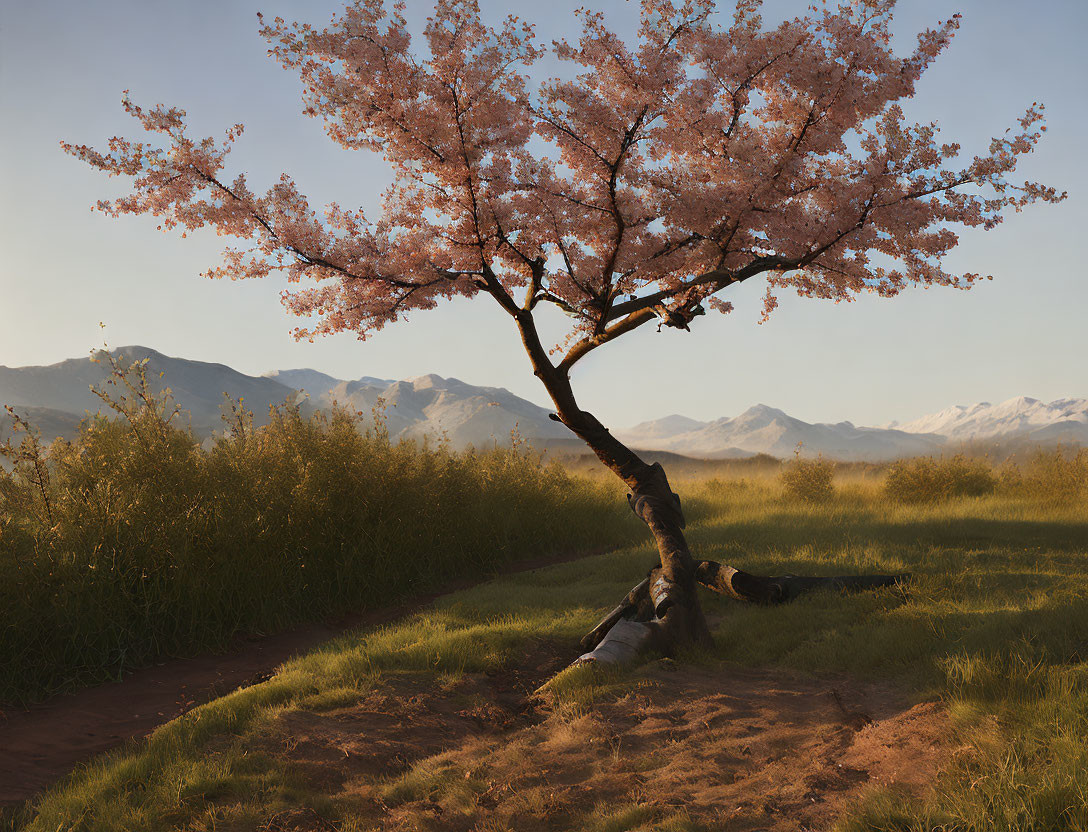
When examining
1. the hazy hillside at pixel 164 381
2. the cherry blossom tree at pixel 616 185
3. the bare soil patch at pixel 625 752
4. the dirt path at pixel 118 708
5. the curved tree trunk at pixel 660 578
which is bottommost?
the bare soil patch at pixel 625 752

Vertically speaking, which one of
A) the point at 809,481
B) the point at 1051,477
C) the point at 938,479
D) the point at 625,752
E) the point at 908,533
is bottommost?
the point at 625,752

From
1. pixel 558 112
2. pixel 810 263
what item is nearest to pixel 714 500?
pixel 810 263

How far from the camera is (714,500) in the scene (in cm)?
1627

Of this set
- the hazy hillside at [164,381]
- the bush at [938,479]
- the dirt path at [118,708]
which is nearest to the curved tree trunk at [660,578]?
the dirt path at [118,708]

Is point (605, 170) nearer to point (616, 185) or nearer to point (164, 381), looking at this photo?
point (616, 185)

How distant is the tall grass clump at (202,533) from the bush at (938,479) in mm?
9414

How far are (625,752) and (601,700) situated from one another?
2.86ft

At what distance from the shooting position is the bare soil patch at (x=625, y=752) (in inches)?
151

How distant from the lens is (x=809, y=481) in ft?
52.8

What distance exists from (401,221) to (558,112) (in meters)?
2.33

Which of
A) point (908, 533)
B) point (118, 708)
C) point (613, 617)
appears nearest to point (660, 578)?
point (613, 617)

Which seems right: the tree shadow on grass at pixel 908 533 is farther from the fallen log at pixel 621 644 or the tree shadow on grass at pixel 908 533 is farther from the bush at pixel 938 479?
the fallen log at pixel 621 644

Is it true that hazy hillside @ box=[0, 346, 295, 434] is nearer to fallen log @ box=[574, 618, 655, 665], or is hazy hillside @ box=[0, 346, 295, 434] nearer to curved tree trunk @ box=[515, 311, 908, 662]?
curved tree trunk @ box=[515, 311, 908, 662]

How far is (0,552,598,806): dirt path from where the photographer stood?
5.29 metres
